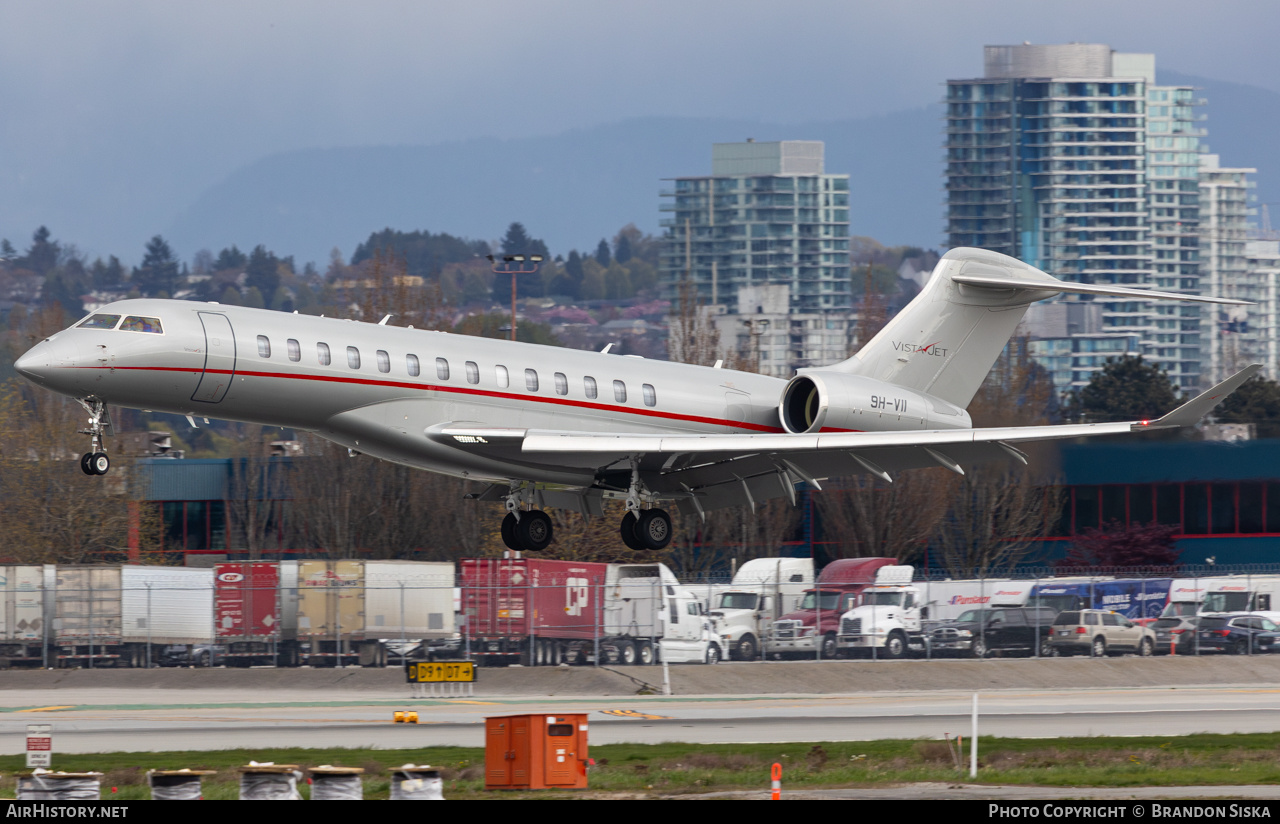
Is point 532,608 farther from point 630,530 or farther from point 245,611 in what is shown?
point 630,530

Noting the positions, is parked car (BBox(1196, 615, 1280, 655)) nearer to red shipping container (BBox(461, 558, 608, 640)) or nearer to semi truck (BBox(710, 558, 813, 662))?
semi truck (BBox(710, 558, 813, 662))

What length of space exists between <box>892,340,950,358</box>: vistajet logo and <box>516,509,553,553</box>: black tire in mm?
6908

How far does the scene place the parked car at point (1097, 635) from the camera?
38.2m

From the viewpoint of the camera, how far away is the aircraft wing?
2422 centimetres

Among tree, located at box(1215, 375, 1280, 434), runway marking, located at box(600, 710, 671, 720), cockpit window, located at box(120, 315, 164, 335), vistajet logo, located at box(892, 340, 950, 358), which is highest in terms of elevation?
tree, located at box(1215, 375, 1280, 434)

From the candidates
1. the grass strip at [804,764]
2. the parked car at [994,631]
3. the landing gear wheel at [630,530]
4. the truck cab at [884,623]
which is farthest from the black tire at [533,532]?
the parked car at [994,631]

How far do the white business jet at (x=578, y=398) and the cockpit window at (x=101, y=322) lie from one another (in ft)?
0.08

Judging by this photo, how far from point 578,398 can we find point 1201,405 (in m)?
9.10

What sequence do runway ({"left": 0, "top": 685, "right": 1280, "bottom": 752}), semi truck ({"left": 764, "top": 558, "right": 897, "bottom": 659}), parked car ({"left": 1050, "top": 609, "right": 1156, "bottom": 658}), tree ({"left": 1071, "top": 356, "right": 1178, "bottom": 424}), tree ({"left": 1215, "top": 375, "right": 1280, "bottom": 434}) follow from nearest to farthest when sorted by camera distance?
runway ({"left": 0, "top": 685, "right": 1280, "bottom": 752}) → semi truck ({"left": 764, "top": 558, "right": 897, "bottom": 659}) → parked car ({"left": 1050, "top": 609, "right": 1156, "bottom": 658}) → tree ({"left": 1215, "top": 375, "right": 1280, "bottom": 434}) → tree ({"left": 1071, "top": 356, "right": 1178, "bottom": 424})

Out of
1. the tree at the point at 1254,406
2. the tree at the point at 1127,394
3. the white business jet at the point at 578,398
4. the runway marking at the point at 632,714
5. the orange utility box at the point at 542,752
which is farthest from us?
the tree at the point at 1127,394

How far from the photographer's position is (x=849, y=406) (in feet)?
88.0

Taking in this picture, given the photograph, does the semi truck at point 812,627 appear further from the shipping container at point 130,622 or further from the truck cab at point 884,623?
the shipping container at point 130,622

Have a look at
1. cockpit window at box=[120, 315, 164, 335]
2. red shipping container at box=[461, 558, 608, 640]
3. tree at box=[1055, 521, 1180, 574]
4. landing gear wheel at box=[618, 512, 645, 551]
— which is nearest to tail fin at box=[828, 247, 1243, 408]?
landing gear wheel at box=[618, 512, 645, 551]
